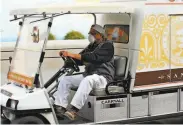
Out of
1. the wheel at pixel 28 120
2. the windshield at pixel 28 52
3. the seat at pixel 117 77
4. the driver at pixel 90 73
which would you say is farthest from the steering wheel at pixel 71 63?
the wheel at pixel 28 120

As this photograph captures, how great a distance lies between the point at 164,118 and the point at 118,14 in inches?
69.3

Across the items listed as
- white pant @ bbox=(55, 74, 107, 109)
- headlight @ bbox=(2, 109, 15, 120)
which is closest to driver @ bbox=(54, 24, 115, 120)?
white pant @ bbox=(55, 74, 107, 109)

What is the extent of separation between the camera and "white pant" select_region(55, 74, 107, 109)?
5.89m

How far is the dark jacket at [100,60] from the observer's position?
6.02 m

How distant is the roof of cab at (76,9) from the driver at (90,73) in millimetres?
352

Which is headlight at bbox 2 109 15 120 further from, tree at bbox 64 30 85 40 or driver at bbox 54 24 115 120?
tree at bbox 64 30 85 40

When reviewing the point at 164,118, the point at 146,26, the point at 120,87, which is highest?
the point at 146,26

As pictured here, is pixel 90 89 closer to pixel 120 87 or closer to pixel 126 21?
pixel 120 87

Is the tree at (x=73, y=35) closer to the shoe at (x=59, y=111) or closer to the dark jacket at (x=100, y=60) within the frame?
the dark jacket at (x=100, y=60)

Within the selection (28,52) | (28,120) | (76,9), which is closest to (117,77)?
(76,9)

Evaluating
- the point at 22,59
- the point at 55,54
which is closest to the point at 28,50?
the point at 22,59

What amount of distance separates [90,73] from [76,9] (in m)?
1.03

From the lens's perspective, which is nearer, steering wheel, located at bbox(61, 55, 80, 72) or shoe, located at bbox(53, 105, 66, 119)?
shoe, located at bbox(53, 105, 66, 119)

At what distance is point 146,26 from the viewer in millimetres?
6145
